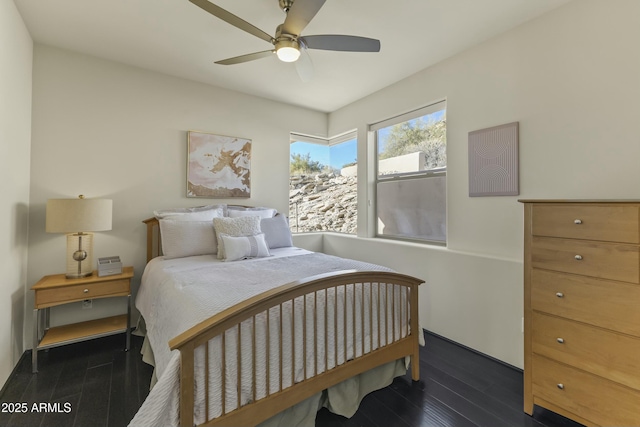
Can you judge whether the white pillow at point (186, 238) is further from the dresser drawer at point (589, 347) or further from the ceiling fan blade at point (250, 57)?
the dresser drawer at point (589, 347)

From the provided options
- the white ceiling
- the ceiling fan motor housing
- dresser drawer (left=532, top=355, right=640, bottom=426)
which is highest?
the white ceiling

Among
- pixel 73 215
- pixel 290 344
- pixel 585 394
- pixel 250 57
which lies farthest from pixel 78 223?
pixel 585 394

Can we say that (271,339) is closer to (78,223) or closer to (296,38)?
(296,38)

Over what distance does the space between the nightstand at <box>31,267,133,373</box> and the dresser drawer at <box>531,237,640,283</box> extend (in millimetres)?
3019

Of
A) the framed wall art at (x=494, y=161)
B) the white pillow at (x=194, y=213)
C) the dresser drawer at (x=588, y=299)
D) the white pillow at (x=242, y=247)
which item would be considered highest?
the framed wall art at (x=494, y=161)

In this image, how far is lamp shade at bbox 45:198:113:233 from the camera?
84.0 inches

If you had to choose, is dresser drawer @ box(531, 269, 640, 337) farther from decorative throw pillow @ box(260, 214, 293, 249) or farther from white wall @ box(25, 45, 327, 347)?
white wall @ box(25, 45, 327, 347)

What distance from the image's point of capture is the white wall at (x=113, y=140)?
241cm

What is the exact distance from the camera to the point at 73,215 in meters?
2.16

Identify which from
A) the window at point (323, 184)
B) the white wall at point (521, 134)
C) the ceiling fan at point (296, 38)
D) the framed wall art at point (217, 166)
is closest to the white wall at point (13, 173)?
the framed wall art at point (217, 166)

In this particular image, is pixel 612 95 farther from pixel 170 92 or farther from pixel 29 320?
pixel 29 320

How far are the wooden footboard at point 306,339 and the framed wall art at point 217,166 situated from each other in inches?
85.9

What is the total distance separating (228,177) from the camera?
3.34 metres

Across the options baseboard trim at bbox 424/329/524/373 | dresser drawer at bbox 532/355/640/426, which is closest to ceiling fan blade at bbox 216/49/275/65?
dresser drawer at bbox 532/355/640/426
